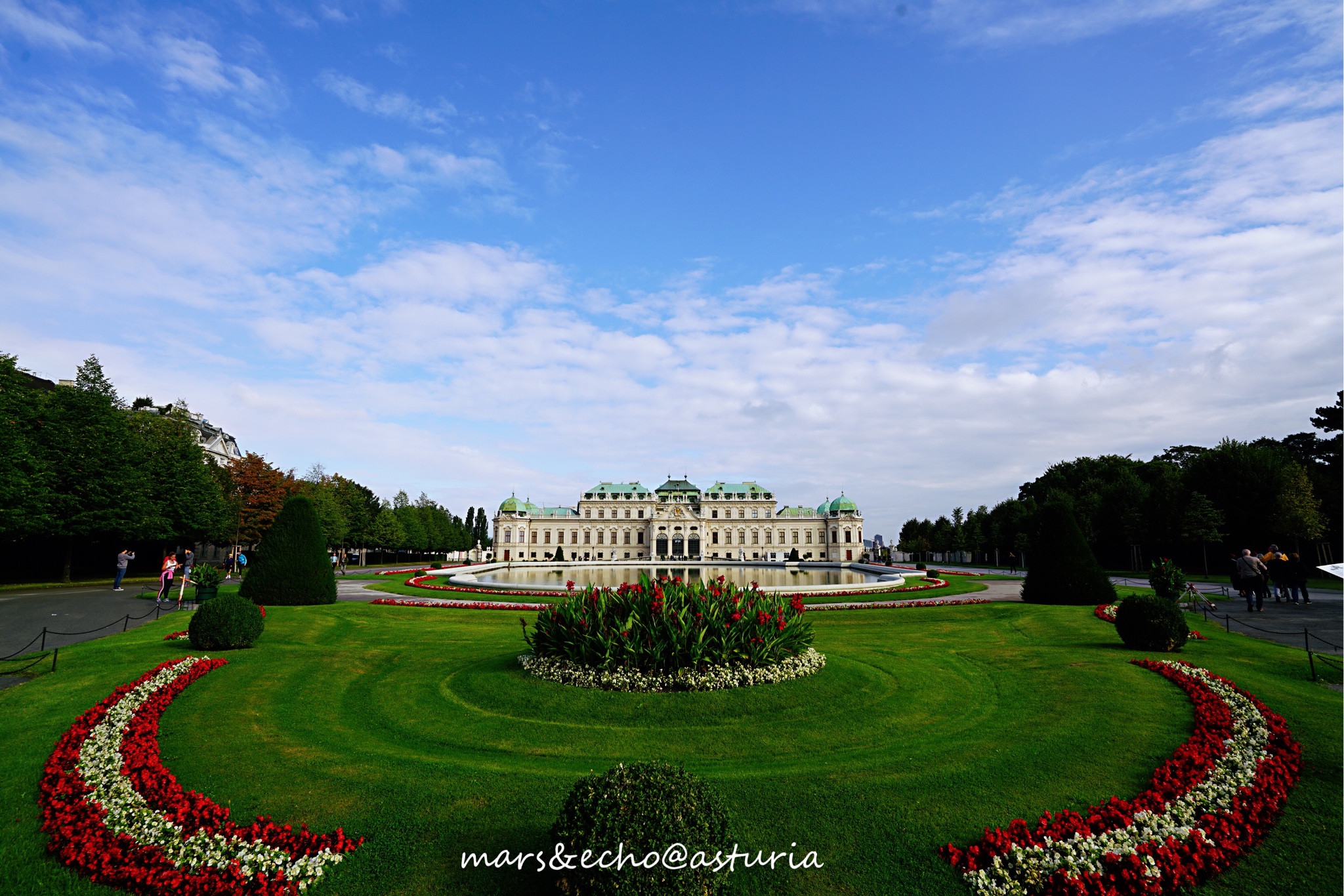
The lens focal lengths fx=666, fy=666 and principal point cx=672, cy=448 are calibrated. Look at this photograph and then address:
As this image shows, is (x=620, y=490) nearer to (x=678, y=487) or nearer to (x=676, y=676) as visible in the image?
(x=678, y=487)

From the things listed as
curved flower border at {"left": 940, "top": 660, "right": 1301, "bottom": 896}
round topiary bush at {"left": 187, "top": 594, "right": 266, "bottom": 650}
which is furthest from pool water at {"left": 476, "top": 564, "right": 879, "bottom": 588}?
curved flower border at {"left": 940, "top": 660, "right": 1301, "bottom": 896}

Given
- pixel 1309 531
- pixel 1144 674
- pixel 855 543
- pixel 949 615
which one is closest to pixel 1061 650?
pixel 1144 674

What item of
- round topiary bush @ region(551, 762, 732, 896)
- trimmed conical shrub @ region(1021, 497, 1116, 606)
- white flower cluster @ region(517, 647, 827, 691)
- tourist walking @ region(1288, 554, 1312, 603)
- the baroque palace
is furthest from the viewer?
the baroque palace

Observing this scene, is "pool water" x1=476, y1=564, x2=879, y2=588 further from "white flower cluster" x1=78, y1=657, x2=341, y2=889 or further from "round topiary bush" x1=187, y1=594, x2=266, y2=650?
"white flower cluster" x1=78, y1=657, x2=341, y2=889

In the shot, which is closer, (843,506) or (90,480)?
(90,480)

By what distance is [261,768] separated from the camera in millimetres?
8609

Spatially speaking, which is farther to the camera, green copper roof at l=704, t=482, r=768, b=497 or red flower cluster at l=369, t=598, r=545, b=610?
green copper roof at l=704, t=482, r=768, b=497

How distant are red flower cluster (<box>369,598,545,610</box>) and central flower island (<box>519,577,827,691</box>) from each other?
47.1 feet

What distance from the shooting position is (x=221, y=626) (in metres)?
15.3

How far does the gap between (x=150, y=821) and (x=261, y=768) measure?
151 centimetres

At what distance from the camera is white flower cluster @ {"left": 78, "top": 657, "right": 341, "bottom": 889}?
638 centimetres

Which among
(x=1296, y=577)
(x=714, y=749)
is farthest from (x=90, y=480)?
(x=1296, y=577)

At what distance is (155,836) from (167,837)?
0.14 m

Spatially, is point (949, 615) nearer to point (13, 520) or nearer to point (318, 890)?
point (318, 890)
